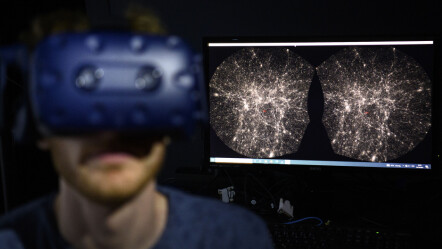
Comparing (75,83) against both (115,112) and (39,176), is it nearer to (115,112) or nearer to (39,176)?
(115,112)

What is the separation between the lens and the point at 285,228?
2.93ft

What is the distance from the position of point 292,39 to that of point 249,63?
14cm

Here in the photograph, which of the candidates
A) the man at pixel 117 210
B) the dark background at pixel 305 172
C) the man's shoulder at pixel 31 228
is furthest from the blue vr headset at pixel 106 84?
the dark background at pixel 305 172

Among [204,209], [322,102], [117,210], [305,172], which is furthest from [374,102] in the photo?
[117,210]

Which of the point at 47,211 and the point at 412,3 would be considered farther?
the point at 412,3

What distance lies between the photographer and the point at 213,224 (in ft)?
2.02

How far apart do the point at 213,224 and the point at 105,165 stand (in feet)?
0.94

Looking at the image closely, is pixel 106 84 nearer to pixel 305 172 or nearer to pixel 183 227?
pixel 183 227

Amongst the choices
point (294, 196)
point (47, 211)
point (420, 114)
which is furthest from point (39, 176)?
point (420, 114)

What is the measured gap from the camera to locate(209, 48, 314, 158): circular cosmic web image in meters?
1.04

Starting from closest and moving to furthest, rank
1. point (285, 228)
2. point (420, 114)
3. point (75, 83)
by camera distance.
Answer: point (75, 83)
point (285, 228)
point (420, 114)

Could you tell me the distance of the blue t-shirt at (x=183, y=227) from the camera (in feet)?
1.76

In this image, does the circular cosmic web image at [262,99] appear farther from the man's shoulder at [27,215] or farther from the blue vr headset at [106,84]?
the blue vr headset at [106,84]

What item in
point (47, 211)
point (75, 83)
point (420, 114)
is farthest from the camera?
point (420, 114)
